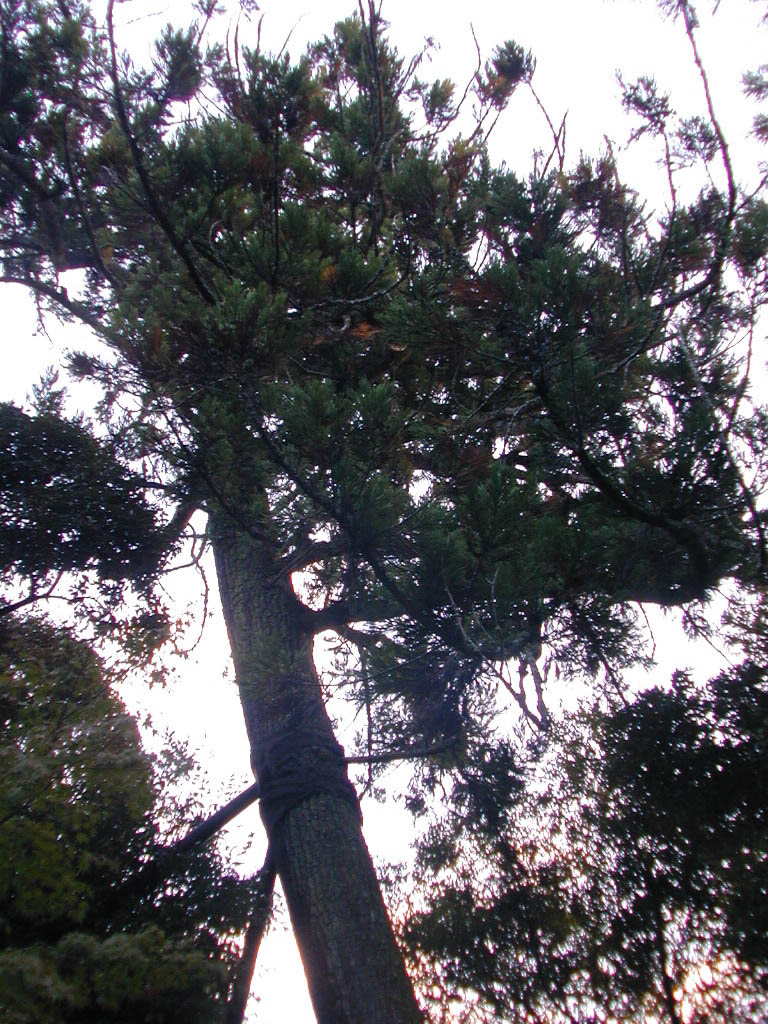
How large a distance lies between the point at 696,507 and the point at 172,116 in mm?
4888

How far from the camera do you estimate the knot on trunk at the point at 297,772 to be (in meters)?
4.60

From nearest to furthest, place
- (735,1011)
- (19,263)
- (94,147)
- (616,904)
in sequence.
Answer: (735,1011) < (616,904) < (94,147) < (19,263)

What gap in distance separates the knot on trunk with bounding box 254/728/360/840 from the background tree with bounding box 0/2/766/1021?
0.06ft

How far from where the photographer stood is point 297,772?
184 inches

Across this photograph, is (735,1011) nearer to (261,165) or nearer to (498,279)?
(498,279)

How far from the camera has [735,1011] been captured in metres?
3.94

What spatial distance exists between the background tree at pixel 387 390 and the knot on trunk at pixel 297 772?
2cm

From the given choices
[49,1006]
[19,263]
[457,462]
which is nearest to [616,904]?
[457,462]

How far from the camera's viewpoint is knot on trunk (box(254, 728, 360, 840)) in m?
4.60

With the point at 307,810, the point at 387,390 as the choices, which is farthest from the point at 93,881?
the point at 387,390

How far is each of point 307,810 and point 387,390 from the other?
98.3 inches

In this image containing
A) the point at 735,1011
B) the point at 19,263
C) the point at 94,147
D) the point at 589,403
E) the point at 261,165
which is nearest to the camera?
the point at 735,1011

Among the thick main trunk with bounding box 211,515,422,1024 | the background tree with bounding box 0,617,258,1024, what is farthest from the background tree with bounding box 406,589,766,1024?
the background tree with bounding box 0,617,258,1024

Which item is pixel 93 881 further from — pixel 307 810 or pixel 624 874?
pixel 624 874
